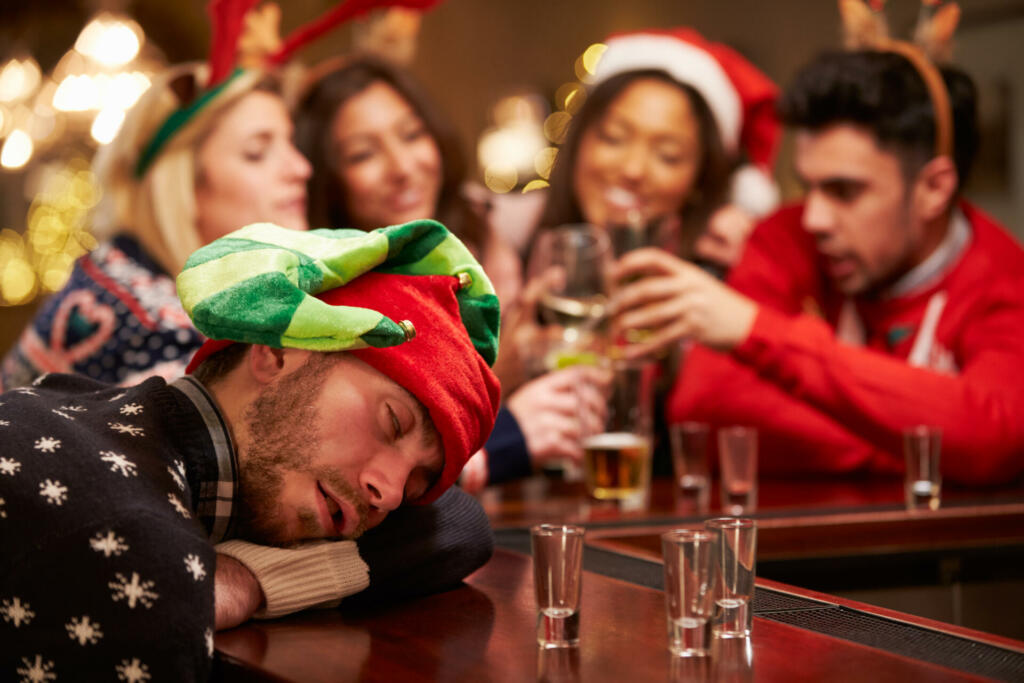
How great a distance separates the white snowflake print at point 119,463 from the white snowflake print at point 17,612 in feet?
0.39

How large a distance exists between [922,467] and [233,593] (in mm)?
1152

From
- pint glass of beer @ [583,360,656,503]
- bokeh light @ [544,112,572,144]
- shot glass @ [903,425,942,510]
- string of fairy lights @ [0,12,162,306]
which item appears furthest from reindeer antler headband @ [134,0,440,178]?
bokeh light @ [544,112,572,144]

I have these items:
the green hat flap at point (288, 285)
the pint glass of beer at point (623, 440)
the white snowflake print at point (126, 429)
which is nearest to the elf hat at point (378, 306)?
the green hat flap at point (288, 285)

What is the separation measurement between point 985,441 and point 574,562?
Result: 1351 mm

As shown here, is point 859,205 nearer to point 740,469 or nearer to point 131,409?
point 740,469

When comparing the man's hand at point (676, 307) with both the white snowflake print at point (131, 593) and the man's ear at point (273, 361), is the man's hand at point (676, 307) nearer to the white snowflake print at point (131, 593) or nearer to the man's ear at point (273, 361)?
the man's ear at point (273, 361)

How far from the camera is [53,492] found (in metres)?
0.83

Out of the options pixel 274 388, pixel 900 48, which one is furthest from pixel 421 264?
pixel 900 48

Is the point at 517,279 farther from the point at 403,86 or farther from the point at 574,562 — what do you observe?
the point at 574,562

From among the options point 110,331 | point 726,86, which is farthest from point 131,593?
point 726,86

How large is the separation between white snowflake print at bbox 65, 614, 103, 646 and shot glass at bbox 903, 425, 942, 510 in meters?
1.27

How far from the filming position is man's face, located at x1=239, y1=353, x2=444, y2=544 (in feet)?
3.14

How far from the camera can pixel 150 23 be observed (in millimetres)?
6090

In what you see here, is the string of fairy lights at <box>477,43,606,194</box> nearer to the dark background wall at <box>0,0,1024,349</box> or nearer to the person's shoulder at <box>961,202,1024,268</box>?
the dark background wall at <box>0,0,1024,349</box>
